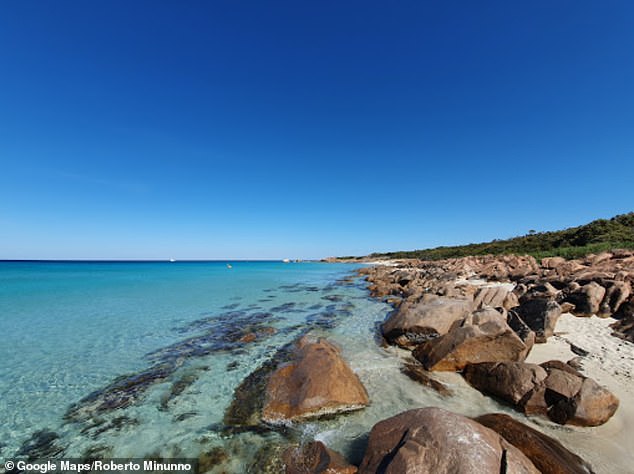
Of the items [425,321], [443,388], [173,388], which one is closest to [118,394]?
[173,388]

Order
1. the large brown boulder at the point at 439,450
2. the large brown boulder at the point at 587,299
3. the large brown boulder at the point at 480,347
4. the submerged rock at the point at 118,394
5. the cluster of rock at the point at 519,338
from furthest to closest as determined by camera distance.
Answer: the large brown boulder at the point at 587,299 < the large brown boulder at the point at 480,347 < the submerged rock at the point at 118,394 < the cluster of rock at the point at 519,338 < the large brown boulder at the point at 439,450

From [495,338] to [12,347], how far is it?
50.8 feet

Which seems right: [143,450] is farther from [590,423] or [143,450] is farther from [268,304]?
[268,304]

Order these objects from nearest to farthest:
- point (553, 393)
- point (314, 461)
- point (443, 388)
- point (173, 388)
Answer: point (314, 461) → point (553, 393) → point (443, 388) → point (173, 388)

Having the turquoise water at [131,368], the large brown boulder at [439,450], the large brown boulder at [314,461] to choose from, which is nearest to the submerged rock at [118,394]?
the turquoise water at [131,368]

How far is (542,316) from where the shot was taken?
874 cm

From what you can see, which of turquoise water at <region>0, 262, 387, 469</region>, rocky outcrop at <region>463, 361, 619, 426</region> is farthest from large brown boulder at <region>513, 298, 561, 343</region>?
turquoise water at <region>0, 262, 387, 469</region>

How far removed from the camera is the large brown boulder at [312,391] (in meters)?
5.08

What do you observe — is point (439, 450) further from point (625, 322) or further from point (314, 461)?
point (625, 322)

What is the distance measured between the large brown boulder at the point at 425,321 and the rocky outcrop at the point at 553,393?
8.79ft

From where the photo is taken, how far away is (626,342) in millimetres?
7855

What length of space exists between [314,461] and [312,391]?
1495 mm

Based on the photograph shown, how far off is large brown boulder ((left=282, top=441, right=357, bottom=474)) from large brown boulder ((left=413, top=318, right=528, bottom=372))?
408 cm

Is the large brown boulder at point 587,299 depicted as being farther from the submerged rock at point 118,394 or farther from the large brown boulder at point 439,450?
the submerged rock at point 118,394
